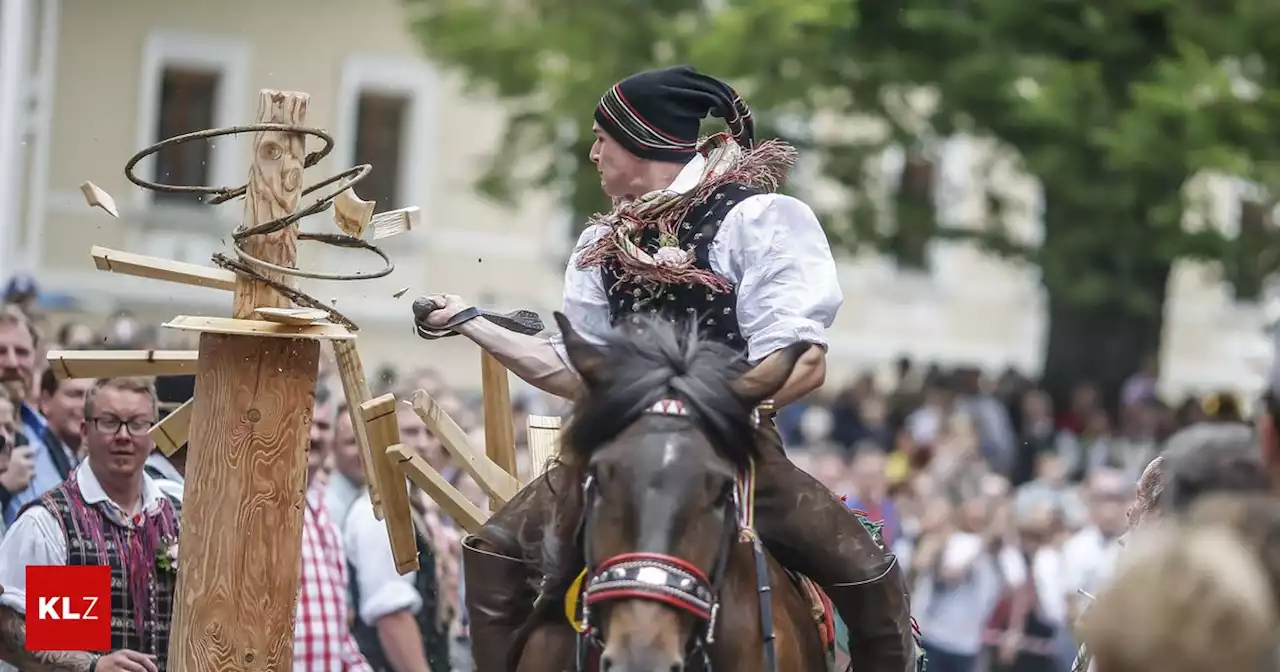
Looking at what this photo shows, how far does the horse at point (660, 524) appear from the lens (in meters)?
4.81

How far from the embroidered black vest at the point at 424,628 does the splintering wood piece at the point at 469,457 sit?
1.76 metres

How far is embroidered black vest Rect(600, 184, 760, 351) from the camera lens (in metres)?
5.91

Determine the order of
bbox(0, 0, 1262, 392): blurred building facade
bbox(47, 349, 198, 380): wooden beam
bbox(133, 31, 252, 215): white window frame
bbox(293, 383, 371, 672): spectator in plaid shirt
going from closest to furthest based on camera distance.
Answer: bbox(47, 349, 198, 380): wooden beam, bbox(293, 383, 371, 672): spectator in plaid shirt, bbox(0, 0, 1262, 392): blurred building facade, bbox(133, 31, 252, 215): white window frame

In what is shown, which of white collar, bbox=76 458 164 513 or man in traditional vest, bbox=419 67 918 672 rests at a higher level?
man in traditional vest, bbox=419 67 918 672

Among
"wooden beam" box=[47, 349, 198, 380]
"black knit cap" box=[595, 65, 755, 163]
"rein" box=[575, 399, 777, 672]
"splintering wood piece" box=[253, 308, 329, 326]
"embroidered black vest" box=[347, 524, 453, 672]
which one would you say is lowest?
"embroidered black vest" box=[347, 524, 453, 672]

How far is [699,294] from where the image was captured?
19.4 ft

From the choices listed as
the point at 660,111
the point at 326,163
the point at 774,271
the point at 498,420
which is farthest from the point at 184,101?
the point at 774,271

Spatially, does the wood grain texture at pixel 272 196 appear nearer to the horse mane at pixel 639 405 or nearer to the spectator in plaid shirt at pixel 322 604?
the horse mane at pixel 639 405

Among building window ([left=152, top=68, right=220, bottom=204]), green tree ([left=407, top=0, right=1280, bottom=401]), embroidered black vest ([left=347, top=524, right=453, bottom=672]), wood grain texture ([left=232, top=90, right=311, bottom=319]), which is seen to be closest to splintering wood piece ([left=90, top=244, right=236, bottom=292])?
wood grain texture ([left=232, top=90, right=311, bottom=319])

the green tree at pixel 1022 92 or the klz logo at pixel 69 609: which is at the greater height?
the green tree at pixel 1022 92

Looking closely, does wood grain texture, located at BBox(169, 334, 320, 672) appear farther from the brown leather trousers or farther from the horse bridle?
the horse bridle

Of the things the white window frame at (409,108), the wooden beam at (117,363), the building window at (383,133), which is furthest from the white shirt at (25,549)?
the building window at (383,133)

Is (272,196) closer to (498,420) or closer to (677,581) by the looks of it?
(498,420)

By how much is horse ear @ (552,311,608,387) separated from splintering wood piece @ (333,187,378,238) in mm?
1440
